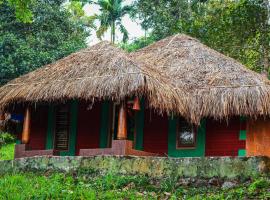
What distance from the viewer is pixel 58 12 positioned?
95.5 ft

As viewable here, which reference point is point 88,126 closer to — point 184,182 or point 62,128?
point 62,128

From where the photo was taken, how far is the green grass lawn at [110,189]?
32.4ft

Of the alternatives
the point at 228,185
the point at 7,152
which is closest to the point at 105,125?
the point at 228,185

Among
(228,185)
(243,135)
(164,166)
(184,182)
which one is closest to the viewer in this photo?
(228,185)

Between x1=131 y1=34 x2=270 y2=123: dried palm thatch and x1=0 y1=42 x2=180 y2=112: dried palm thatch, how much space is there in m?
0.96

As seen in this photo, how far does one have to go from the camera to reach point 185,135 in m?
15.8

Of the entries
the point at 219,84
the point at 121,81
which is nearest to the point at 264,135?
the point at 219,84

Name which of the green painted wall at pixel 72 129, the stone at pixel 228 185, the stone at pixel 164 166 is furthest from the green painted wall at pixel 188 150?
the stone at pixel 228 185

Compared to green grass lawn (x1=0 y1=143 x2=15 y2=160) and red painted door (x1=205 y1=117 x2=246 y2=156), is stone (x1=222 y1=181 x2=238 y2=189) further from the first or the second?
green grass lawn (x1=0 y1=143 x2=15 y2=160)

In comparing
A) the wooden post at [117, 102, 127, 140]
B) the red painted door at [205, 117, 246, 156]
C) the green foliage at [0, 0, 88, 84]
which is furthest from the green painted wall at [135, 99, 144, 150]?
the green foliage at [0, 0, 88, 84]

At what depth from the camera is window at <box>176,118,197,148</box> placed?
A: 1565cm

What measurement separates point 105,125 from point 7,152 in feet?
30.3

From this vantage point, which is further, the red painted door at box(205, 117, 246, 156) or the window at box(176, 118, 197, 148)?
the window at box(176, 118, 197, 148)

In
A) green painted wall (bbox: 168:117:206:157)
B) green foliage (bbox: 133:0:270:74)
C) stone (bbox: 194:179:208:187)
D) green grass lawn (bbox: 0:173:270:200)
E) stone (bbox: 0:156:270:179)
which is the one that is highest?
green foliage (bbox: 133:0:270:74)
